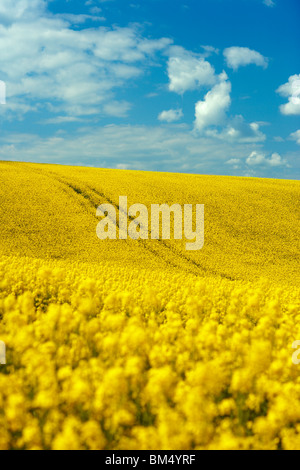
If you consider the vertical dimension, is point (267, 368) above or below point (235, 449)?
above

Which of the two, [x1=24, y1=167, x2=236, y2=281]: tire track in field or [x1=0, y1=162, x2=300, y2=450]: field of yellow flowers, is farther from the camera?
[x1=24, y1=167, x2=236, y2=281]: tire track in field

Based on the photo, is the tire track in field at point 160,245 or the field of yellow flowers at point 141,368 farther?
the tire track in field at point 160,245

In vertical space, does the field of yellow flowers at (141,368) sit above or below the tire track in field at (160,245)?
below

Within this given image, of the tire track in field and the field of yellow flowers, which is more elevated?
the tire track in field

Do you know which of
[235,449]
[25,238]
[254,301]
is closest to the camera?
[235,449]

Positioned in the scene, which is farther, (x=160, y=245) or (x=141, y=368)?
(x=160, y=245)

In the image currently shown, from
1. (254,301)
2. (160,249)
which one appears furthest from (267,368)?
(160,249)

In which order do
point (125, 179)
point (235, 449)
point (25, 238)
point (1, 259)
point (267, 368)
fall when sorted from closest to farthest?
point (235, 449)
point (267, 368)
point (1, 259)
point (25, 238)
point (125, 179)

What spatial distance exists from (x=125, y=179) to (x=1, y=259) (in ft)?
60.3

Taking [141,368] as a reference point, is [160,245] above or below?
above

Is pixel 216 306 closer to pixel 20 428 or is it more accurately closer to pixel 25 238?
pixel 20 428
